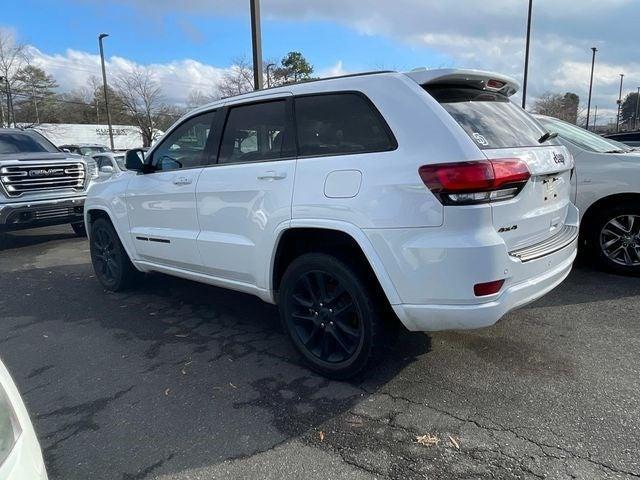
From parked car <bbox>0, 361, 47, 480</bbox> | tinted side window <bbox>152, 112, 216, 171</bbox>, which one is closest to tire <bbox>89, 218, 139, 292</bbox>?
tinted side window <bbox>152, 112, 216, 171</bbox>

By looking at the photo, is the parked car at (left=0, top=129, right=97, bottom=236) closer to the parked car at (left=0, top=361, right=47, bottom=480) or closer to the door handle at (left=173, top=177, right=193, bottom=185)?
the door handle at (left=173, top=177, right=193, bottom=185)

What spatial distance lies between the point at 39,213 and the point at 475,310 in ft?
24.3

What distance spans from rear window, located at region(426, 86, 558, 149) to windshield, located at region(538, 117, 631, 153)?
7.52 ft

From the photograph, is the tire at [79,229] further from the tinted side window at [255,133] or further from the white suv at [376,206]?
the tinted side window at [255,133]

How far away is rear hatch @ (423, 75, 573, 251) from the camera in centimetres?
269

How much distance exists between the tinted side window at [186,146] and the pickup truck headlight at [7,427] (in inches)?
103

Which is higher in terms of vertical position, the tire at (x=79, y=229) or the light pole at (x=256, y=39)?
the light pole at (x=256, y=39)

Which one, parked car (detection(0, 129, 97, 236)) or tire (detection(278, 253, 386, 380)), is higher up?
parked car (detection(0, 129, 97, 236))

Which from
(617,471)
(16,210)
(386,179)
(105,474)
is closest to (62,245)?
(16,210)

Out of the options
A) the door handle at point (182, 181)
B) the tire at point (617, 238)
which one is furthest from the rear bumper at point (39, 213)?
the tire at point (617, 238)

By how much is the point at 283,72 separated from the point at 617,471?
24721mm

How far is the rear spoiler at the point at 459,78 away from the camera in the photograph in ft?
9.46

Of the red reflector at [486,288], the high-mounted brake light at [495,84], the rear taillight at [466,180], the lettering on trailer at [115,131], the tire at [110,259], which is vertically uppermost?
the lettering on trailer at [115,131]

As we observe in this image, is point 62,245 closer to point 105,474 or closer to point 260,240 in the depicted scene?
point 260,240
